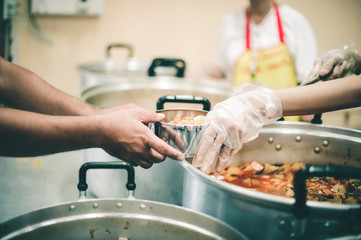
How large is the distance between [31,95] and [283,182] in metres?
0.83

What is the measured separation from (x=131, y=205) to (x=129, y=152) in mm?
167

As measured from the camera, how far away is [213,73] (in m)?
2.20

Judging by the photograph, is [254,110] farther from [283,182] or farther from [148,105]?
[148,105]

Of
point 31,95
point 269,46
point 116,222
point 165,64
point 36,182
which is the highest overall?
point 269,46

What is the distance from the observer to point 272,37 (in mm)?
1877

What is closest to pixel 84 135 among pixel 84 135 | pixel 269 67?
pixel 84 135

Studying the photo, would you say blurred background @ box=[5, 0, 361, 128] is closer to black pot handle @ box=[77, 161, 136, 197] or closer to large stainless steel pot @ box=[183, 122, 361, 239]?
black pot handle @ box=[77, 161, 136, 197]

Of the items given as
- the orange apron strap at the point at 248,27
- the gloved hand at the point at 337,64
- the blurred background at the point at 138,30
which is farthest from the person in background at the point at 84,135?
the blurred background at the point at 138,30

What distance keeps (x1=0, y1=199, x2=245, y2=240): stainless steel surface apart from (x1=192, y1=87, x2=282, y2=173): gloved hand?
0.20 meters

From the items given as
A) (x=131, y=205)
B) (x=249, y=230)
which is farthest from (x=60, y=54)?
(x=249, y=230)

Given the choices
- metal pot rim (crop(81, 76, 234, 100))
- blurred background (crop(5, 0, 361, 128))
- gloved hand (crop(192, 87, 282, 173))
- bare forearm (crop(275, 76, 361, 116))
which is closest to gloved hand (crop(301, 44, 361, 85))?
bare forearm (crop(275, 76, 361, 116))

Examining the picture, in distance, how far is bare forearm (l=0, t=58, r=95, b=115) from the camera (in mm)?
979

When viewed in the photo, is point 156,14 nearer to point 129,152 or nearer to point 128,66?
point 128,66

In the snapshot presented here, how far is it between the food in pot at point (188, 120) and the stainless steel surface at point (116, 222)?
0.24m
